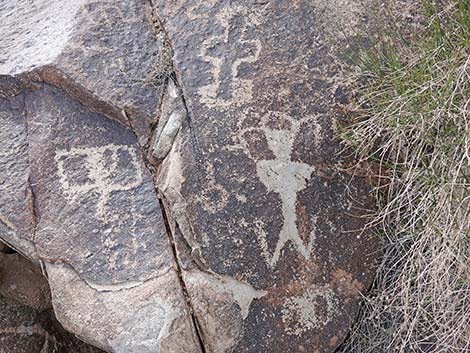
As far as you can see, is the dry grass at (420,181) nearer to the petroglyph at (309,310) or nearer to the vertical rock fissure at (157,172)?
the petroglyph at (309,310)

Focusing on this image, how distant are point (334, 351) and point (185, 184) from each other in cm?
60

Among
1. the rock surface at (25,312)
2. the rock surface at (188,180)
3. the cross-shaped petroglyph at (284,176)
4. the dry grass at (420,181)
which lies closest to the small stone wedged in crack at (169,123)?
the rock surface at (188,180)

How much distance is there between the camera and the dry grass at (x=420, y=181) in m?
1.80

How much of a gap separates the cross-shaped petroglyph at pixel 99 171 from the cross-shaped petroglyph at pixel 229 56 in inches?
11.1

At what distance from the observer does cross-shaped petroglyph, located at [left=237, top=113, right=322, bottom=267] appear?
1956mm

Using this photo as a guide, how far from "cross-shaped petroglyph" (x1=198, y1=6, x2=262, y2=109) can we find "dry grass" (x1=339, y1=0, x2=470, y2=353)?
31 centimetres

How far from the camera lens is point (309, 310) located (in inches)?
76.7

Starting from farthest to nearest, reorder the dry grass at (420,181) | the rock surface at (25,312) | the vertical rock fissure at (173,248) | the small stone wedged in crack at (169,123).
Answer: the rock surface at (25,312) → the small stone wedged in crack at (169,123) → the vertical rock fissure at (173,248) → the dry grass at (420,181)

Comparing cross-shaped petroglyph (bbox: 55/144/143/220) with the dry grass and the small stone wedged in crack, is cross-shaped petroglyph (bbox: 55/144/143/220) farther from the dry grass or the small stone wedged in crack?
the dry grass

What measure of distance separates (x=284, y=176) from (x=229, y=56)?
38 cm

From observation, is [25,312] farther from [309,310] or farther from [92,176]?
[309,310]

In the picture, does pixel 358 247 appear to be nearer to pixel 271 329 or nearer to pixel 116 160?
pixel 271 329

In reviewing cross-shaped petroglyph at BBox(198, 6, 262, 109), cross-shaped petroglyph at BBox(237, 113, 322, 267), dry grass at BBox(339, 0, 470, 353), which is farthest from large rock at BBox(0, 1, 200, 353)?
dry grass at BBox(339, 0, 470, 353)

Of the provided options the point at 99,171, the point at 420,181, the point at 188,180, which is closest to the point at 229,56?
the point at 188,180
